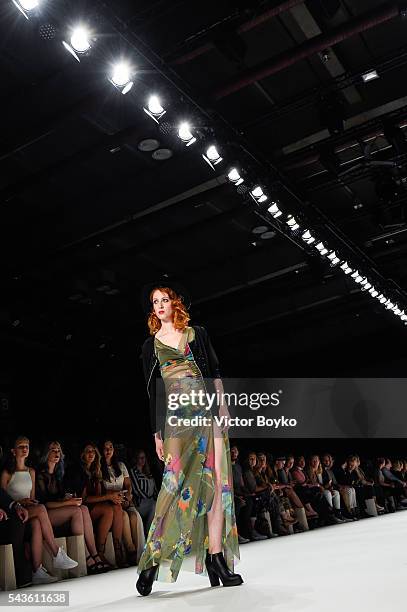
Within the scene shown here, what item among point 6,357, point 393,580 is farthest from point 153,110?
point 6,357

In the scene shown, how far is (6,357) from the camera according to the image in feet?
27.8

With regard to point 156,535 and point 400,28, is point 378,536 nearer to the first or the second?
point 156,535

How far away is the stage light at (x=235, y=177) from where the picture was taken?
5.17m

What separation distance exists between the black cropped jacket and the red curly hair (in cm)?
4

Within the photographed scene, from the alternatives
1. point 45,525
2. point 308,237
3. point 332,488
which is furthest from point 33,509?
point 332,488

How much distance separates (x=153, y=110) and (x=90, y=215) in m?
2.13

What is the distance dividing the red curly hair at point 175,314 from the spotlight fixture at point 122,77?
6.54ft

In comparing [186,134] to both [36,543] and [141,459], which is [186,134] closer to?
[141,459]

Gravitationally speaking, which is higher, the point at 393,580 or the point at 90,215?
the point at 90,215

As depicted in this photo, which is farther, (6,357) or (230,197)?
(6,357)

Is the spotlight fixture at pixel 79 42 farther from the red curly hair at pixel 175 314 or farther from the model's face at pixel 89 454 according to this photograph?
the model's face at pixel 89 454

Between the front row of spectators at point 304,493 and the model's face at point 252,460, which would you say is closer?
the front row of spectators at point 304,493

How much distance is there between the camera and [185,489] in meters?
2.14

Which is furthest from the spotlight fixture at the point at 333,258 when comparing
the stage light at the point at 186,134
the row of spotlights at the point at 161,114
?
the stage light at the point at 186,134
